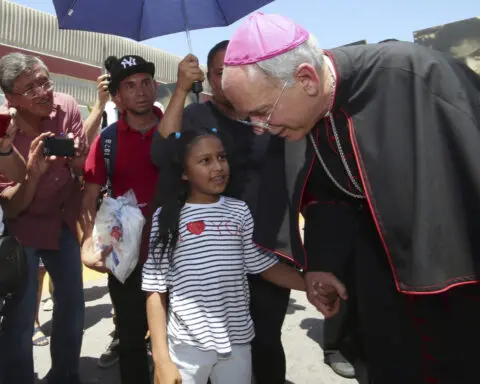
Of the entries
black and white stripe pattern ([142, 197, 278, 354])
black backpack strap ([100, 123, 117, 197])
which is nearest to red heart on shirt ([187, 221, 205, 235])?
black and white stripe pattern ([142, 197, 278, 354])

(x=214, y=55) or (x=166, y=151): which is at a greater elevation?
(x=214, y=55)

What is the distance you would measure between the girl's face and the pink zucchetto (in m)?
0.74

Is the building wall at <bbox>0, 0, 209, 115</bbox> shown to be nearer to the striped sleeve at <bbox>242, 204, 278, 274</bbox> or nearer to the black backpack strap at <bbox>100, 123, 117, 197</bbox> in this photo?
the black backpack strap at <bbox>100, 123, 117, 197</bbox>

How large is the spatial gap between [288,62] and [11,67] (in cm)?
188

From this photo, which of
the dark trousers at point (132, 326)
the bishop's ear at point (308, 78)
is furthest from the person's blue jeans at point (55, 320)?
the bishop's ear at point (308, 78)

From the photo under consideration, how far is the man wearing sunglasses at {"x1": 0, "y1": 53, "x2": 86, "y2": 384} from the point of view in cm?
273

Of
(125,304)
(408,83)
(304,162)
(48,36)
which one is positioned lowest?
(125,304)

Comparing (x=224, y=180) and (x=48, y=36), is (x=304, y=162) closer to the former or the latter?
(x=224, y=180)

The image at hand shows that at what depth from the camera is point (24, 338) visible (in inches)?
110

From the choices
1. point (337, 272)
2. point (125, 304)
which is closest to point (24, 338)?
point (125, 304)

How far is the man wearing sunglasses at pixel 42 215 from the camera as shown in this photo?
273 centimetres

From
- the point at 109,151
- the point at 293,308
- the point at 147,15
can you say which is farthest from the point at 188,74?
the point at 293,308

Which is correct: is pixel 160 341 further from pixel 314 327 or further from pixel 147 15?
pixel 314 327

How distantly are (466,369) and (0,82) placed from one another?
8.75 feet
